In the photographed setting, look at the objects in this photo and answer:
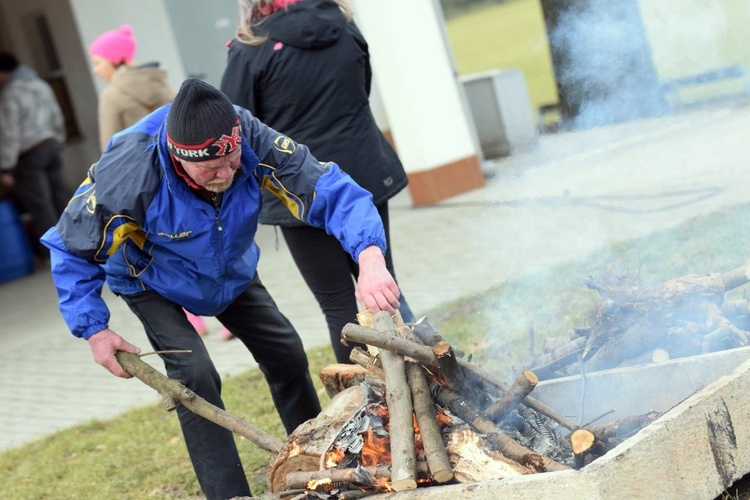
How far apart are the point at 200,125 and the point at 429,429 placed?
132 cm

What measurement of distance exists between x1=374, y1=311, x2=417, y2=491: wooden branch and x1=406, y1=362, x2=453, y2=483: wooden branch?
0.03 m

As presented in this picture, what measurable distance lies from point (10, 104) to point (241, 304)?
326 inches

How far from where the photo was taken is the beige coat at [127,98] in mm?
7270

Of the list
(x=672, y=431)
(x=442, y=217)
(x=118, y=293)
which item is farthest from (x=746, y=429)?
(x=442, y=217)

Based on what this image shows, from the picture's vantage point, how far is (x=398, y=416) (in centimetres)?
349

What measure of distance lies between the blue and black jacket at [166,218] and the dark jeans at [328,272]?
71cm

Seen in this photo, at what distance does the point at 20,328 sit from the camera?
10.1 metres

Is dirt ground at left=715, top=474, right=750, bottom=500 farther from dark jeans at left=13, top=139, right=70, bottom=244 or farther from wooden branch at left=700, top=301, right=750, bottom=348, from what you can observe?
dark jeans at left=13, top=139, right=70, bottom=244

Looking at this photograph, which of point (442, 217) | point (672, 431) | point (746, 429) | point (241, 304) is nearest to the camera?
point (672, 431)

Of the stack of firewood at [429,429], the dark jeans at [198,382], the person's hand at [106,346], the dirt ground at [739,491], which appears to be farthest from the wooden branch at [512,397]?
the person's hand at [106,346]

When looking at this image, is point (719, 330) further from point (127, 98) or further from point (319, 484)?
point (127, 98)

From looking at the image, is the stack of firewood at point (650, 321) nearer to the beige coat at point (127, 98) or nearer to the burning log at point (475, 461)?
the burning log at point (475, 461)

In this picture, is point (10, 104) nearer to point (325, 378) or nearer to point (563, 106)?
point (563, 106)

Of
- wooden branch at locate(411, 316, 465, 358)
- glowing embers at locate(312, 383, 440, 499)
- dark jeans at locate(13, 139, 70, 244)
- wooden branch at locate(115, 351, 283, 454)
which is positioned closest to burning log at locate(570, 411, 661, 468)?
glowing embers at locate(312, 383, 440, 499)
